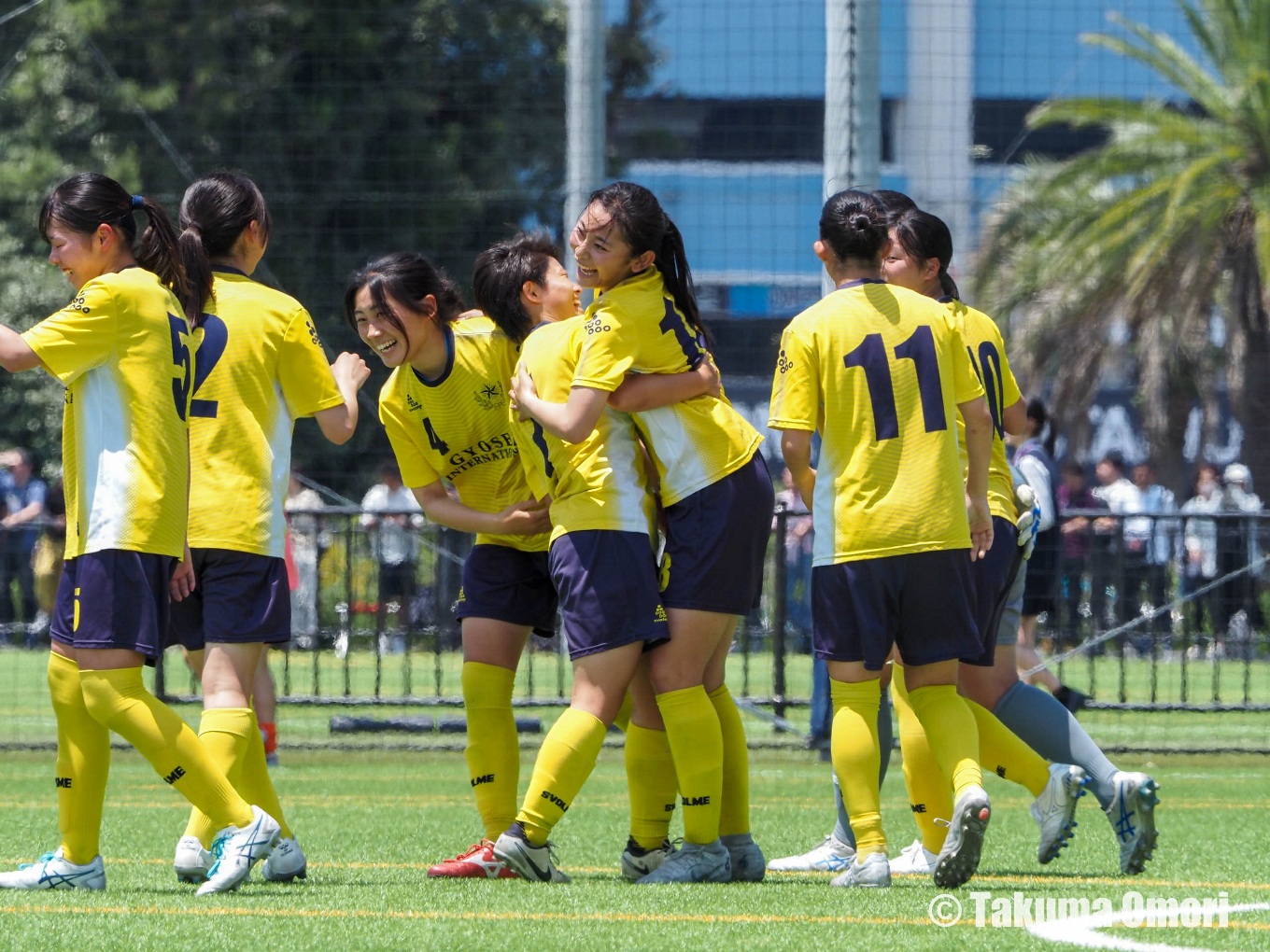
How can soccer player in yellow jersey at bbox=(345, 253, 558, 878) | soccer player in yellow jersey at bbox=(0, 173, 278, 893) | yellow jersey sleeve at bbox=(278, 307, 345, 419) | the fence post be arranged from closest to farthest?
soccer player in yellow jersey at bbox=(0, 173, 278, 893) → yellow jersey sleeve at bbox=(278, 307, 345, 419) → soccer player in yellow jersey at bbox=(345, 253, 558, 878) → the fence post

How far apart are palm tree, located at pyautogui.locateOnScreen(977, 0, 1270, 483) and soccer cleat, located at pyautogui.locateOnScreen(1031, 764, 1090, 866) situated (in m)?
14.1

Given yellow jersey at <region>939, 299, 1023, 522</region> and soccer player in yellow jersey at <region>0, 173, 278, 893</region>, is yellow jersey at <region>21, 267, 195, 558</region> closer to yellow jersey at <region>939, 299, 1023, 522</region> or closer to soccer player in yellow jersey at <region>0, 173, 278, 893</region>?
soccer player in yellow jersey at <region>0, 173, 278, 893</region>

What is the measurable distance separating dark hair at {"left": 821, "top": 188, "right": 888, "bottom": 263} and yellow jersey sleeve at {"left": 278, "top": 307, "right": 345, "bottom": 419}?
145 cm

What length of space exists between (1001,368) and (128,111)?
614 inches

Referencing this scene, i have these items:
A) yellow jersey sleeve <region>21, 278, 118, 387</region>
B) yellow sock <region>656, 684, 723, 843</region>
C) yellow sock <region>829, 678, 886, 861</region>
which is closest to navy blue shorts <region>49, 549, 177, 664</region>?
yellow jersey sleeve <region>21, 278, 118, 387</region>

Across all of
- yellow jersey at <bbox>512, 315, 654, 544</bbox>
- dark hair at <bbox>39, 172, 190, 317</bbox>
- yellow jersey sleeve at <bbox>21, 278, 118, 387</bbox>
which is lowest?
yellow jersey at <bbox>512, 315, 654, 544</bbox>

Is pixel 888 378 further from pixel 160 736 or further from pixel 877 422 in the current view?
pixel 160 736

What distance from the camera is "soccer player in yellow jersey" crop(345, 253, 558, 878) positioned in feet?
17.4

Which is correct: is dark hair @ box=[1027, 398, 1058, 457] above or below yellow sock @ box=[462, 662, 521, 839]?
above

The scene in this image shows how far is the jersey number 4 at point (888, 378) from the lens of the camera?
4.90 meters

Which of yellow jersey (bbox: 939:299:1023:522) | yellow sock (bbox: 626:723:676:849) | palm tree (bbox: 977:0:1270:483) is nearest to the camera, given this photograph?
yellow sock (bbox: 626:723:676:849)

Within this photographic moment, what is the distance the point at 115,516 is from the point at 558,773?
4.40 feet

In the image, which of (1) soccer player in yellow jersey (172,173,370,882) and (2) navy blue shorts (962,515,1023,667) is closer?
(1) soccer player in yellow jersey (172,173,370,882)

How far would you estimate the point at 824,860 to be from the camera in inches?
222
